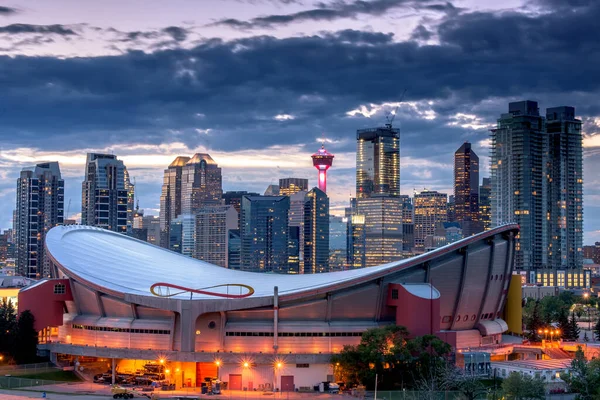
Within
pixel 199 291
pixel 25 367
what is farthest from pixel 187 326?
pixel 25 367

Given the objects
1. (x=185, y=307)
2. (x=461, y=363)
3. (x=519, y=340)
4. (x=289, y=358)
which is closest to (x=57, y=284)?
(x=185, y=307)

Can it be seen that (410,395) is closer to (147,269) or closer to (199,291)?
(199,291)

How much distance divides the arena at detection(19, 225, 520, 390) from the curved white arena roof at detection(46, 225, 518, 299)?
22cm

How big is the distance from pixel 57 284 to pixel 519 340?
4691 cm

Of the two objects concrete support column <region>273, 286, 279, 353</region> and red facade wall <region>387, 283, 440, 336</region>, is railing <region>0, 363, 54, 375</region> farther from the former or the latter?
red facade wall <region>387, 283, 440, 336</region>

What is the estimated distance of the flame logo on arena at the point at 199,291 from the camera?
272 ft

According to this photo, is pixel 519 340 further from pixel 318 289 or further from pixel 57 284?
pixel 57 284

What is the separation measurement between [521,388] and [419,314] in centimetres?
1767

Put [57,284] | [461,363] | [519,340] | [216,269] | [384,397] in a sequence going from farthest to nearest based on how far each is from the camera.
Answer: [216,269], [519,340], [57,284], [461,363], [384,397]

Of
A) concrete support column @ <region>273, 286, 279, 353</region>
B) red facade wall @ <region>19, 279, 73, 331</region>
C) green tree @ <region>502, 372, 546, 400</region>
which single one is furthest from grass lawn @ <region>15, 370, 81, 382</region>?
green tree @ <region>502, 372, 546, 400</region>

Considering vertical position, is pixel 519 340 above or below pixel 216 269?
below

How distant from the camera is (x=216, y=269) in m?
106

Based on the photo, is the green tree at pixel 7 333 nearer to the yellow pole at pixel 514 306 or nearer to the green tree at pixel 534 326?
the yellow pole at pixel 514 306

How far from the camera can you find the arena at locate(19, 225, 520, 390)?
80750 mm
